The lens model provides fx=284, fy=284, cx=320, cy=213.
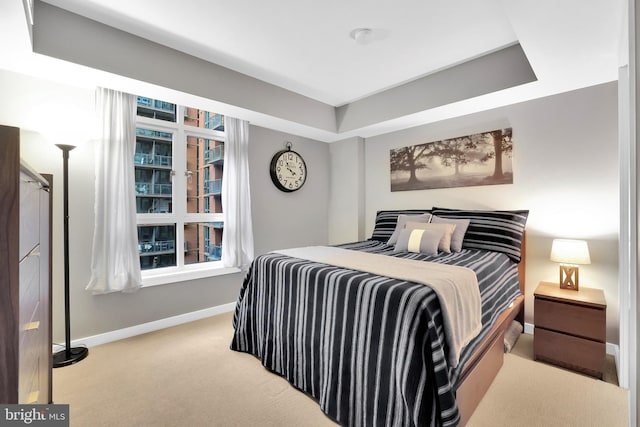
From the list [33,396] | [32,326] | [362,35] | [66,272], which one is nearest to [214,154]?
[66,272]

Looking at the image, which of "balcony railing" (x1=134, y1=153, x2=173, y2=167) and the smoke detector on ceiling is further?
"balcony railing" (x1=134, y1=153, x2=173, y2=167)

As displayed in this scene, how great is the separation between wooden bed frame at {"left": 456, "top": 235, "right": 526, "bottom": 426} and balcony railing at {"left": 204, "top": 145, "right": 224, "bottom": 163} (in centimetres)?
309

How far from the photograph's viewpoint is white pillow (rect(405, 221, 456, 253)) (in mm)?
2533

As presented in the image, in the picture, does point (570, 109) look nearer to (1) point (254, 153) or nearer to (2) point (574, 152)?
(2) point (574, 152)

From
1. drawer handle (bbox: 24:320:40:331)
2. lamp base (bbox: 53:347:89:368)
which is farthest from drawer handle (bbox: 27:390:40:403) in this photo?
lamp base (bbox: 53:347:89:368)

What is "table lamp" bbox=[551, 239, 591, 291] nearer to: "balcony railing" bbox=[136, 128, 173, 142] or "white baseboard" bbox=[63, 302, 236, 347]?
"white baseboard" bbox=[63, 302, 236, 347]

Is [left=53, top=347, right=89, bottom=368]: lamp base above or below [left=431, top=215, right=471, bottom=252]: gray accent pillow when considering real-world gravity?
below

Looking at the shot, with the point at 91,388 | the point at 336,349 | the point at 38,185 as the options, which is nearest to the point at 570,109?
the point at 336,349

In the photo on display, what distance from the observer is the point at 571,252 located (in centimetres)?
222

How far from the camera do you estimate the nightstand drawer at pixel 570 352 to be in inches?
77.5

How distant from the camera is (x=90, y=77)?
2240 millimetres

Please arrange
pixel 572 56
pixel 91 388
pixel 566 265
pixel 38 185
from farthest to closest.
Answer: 1. pixel 566 265
2. pixel 572 56
3. pixel 91 388
4. pixel 38 185

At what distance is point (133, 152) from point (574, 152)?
13.1 feet

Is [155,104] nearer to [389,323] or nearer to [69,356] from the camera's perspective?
[69,356]
